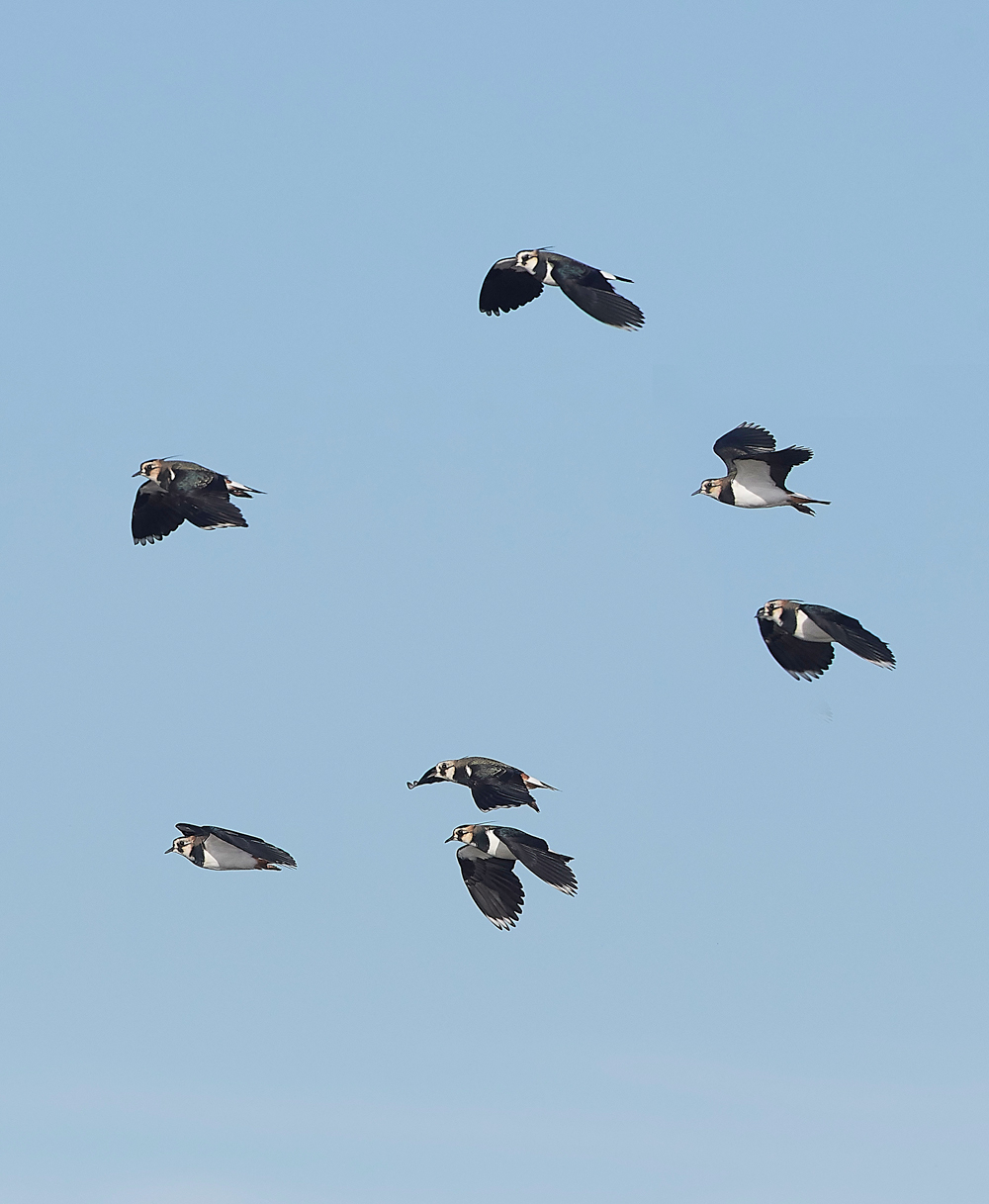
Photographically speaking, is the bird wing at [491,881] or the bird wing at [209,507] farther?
the bird wing at [209,507]

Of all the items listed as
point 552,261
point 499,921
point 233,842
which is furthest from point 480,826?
point 552,261

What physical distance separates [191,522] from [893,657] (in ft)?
57.3

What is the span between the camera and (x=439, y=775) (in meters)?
48.1

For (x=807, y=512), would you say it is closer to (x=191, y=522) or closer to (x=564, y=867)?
(x=564, y=867)

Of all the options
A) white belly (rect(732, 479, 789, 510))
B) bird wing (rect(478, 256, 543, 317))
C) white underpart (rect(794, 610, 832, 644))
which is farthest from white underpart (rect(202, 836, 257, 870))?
bird wing (rect(478, 256, 543, 317))

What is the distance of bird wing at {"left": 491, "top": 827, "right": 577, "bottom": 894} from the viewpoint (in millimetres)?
41625

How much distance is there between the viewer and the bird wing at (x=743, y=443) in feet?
154

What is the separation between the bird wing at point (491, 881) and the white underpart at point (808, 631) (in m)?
8.74

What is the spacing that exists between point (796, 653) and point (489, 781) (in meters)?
8.18

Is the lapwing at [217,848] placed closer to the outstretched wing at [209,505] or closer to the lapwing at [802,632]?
the outstretched wing at [209,505]

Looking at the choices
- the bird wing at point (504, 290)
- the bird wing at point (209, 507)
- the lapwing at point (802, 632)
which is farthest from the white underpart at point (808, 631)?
the bird wing at point (209, 507)

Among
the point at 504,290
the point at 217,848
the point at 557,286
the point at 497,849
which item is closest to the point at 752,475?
the point at 557,286

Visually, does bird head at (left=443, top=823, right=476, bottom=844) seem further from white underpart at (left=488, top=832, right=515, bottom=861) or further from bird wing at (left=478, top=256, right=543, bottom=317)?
bird wing at (left=478, top=256, right=543, bottom=317)

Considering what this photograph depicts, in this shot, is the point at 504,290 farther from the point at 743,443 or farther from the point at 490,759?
the point at 490,759
